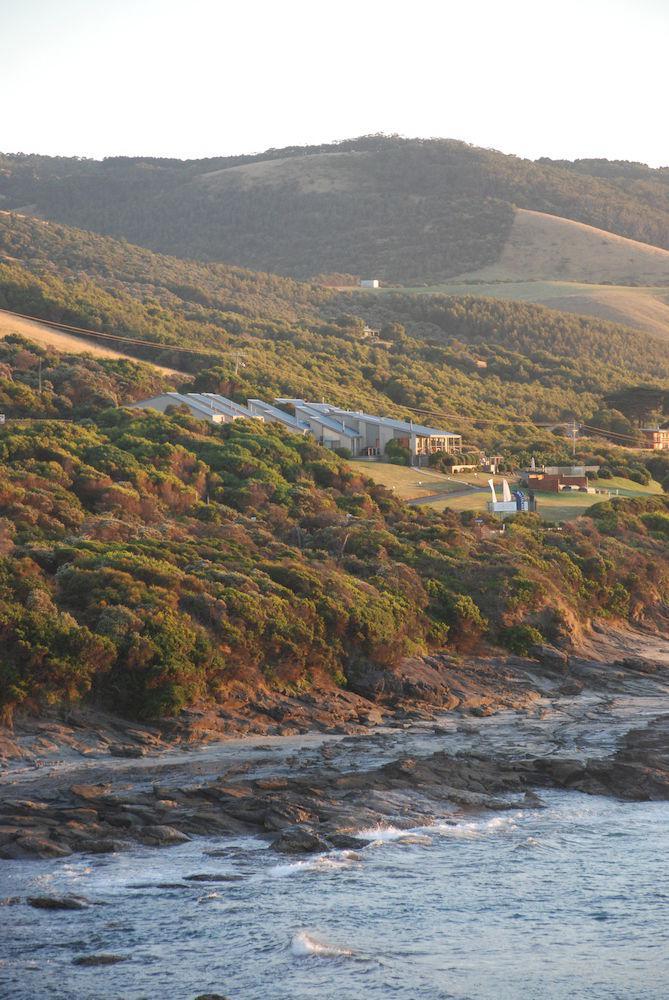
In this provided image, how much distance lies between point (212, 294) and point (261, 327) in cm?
1984

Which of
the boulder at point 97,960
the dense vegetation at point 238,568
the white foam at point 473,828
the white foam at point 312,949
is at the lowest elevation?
the white foam at point 473,828

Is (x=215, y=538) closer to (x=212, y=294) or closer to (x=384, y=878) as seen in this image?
(x=384, y=878)

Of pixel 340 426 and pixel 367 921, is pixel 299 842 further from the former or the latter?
pixel 340 426

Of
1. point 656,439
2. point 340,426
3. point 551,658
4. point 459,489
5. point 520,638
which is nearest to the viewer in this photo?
point 551,658

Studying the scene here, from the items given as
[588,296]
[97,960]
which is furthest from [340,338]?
[97,960]

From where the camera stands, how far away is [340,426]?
75375 mm

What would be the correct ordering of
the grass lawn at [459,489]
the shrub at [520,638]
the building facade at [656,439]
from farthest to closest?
1. the building facade at [656,439]
2. the grass lawn at [459,489]
3. the shrub at [520,638]

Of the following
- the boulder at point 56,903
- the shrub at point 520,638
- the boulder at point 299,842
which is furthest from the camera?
the shrub at point 520,638

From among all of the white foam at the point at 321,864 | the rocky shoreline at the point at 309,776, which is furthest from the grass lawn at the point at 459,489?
the white foam at the point at 321,864

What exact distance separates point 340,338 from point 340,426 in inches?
1888

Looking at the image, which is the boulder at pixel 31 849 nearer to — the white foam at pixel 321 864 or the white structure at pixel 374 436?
the white foam at pixel 321 864

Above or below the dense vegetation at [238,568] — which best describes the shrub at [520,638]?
below

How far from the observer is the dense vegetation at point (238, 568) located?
3278 cm

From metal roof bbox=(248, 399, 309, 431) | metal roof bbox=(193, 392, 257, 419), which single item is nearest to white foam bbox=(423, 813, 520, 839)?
metal roof bbox=(193, 392, 257, 419)
